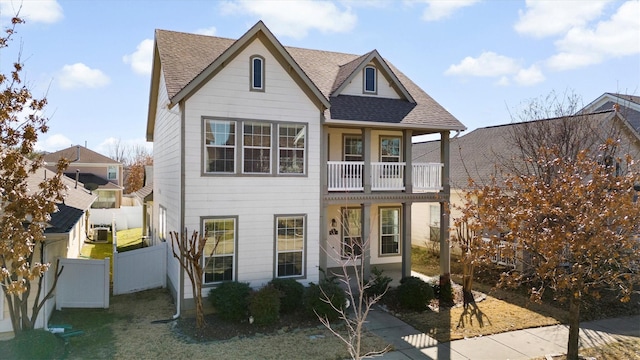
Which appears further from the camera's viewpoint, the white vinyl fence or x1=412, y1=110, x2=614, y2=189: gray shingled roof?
x1=412, y1=110, x2=614, y2=189: gray shingled roof

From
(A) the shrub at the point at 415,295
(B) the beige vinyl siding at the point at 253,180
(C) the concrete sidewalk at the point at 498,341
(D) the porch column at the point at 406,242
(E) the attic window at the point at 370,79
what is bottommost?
(C) the concrete sidewalk at the point at 498,341

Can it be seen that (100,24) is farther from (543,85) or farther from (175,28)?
(543,85)

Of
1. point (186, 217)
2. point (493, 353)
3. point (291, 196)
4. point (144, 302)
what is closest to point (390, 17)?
point (291, 196)

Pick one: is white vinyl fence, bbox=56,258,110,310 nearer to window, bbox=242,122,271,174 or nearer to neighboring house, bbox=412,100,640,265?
window, bbox=242,122,271,174

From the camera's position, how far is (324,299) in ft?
39.9

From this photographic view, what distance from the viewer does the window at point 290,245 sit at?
→ 44.0 ft

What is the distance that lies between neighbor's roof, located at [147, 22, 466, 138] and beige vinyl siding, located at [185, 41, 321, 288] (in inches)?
25.8

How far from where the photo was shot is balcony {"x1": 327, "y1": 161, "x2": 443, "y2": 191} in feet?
48.4

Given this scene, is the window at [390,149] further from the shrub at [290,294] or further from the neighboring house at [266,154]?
the shrub at [290,294]

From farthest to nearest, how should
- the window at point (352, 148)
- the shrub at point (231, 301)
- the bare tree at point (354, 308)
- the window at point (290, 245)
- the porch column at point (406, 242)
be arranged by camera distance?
1. the window at point (352, 148)
2. the porch column at point (406, 242)
3. the window at point (290, 245)
4. the shrub at point (231, 301)
5. the bare tree at point (354, 308)

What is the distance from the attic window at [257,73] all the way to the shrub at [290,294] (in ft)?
20.3

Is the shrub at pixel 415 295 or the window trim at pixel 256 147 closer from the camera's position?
the window trim at pixel 256 147

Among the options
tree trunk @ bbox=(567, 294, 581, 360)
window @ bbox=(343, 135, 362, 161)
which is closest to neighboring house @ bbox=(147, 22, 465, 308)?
window @ bbox=(343, 135, 362, 161)

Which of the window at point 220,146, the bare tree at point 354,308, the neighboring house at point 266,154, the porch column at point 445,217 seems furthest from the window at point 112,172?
the porch column at point 445,217
